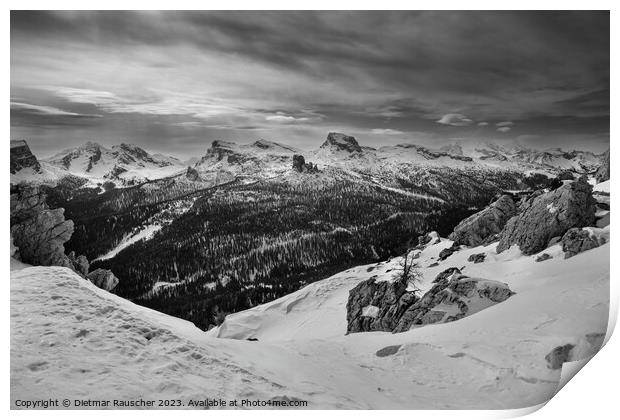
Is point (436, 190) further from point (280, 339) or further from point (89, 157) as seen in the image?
point (89, 157)

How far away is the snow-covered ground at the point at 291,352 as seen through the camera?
7.57 metres

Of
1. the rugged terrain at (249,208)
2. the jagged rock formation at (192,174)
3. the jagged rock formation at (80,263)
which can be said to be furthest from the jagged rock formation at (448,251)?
the jagged rock formation at (80,263)

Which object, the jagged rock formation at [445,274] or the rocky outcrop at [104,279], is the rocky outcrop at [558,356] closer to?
the jagged rock formation at [445,274]

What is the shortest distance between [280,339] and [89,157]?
731 centimetres

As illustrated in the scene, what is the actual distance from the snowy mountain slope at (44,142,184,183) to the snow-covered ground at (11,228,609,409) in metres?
2.65

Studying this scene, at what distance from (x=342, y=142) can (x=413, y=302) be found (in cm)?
685

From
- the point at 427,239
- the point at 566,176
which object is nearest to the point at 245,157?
the point at 427,239

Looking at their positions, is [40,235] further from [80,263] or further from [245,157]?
[245,157]

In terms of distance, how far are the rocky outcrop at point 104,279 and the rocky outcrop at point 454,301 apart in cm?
895

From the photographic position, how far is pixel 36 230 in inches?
371

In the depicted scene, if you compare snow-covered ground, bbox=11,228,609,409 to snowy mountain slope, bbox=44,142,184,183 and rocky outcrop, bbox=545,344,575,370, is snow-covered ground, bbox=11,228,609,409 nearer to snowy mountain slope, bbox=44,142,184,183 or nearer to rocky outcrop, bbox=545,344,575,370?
rocky outcrop, bbox=545,344,575,370

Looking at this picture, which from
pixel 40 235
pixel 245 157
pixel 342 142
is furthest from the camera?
pixel 245 157

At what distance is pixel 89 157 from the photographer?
32.6 ft
